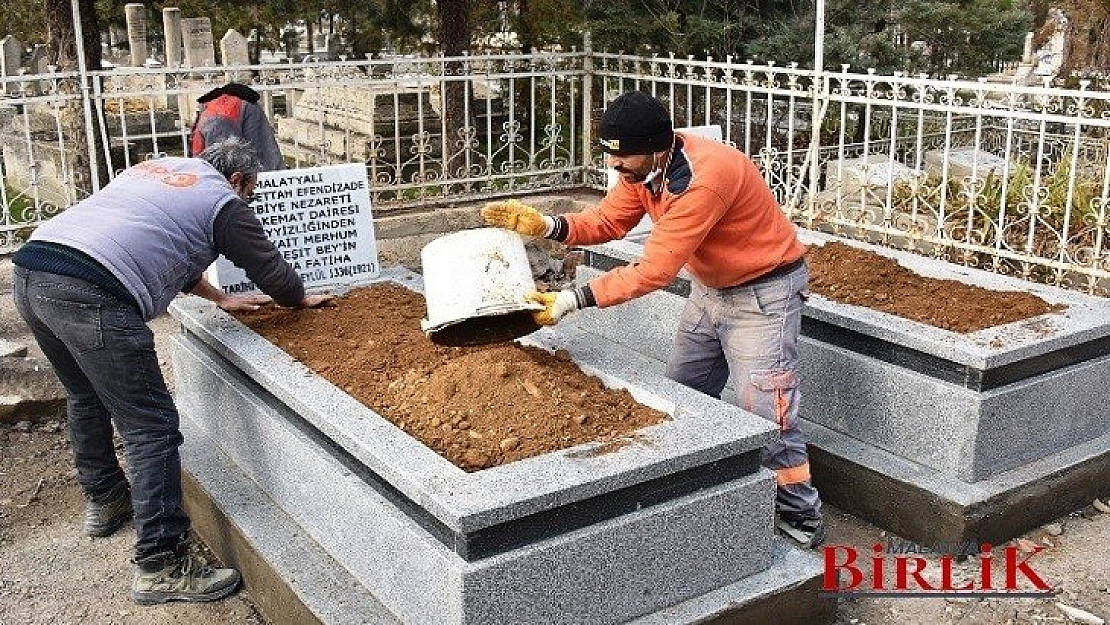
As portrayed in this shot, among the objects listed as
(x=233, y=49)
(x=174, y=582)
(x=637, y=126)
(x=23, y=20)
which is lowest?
(x=174, y=582)

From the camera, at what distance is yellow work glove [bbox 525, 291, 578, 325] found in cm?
355

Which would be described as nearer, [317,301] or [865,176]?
[317,301]

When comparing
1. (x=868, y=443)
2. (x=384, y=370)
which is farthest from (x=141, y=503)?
(x=868, y=443)

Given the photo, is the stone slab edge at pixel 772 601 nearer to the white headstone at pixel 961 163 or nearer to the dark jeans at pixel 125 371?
the dark jeans at pixel 125 371

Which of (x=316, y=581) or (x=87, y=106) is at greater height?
(x=87, y=106)

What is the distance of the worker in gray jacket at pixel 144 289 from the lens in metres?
3.59

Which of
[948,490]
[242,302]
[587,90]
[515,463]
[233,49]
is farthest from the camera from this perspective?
[233,49]

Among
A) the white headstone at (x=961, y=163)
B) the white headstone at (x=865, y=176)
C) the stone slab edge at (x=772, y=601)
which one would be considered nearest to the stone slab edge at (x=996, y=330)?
the stone slab edge at (x=772, y=601)

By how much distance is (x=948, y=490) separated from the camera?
4.05m

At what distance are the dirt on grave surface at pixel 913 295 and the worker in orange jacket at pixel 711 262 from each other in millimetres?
774

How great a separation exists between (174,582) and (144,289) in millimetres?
1052

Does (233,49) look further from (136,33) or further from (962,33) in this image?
(962,33)

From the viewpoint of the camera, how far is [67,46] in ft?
29.1

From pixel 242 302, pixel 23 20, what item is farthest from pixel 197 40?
pixel 242 302
